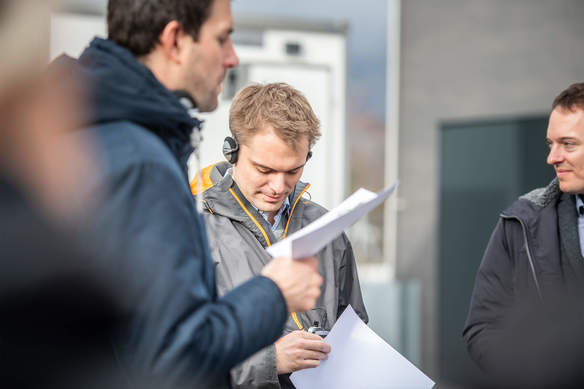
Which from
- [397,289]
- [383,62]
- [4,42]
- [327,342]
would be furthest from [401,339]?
[4,42]

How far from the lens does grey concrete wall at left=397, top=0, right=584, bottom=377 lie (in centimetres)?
471

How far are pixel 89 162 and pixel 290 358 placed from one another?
795 mm

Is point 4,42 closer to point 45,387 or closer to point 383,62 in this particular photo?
point 45,387

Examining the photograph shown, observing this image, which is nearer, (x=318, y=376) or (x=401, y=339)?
(x=318, y=376)

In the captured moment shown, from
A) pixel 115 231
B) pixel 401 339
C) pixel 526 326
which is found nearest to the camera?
pixel 115 231

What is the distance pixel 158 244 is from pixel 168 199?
0.07 m

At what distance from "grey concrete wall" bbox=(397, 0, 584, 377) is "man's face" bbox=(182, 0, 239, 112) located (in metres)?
4.10

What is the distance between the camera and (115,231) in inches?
33.4

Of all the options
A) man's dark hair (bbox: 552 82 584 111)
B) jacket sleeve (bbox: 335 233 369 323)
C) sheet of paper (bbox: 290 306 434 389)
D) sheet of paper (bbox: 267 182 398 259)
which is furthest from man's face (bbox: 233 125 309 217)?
man's dark hair (bbox: 552 82 584 111)

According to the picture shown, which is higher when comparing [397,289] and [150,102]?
[150,102]

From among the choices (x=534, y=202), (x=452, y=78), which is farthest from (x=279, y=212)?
(x=452, y=78)

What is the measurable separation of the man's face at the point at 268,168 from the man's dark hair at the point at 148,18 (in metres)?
0.70

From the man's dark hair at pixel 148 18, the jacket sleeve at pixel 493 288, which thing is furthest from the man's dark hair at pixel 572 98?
the man's dark hair at pixel 148 18

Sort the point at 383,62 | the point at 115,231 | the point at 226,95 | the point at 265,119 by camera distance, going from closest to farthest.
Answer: the point at 115,231, the point at 265,119, the point at 226,95, the point at 383,62
